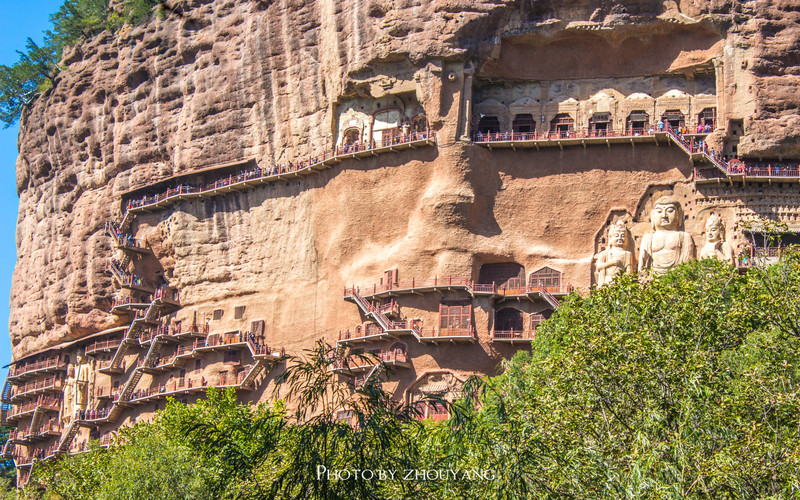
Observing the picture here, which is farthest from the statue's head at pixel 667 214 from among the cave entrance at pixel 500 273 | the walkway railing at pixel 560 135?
the cave entrance at pixel 500 273

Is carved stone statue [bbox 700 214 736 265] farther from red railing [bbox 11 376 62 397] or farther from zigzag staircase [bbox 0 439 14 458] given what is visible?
zigzag staircase [bbox 0 439 14 458]

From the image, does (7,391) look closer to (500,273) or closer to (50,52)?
(50,52)

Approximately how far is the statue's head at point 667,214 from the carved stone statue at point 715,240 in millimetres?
1216

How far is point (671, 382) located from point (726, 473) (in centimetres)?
344

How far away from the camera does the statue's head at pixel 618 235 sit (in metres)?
50.0

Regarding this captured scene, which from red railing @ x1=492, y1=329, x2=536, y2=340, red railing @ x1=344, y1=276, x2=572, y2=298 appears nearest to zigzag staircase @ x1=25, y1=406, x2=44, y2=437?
red railing @ x1=344, y1=276, x2=572, y2=298

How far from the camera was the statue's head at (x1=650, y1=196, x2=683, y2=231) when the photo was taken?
1956 inches

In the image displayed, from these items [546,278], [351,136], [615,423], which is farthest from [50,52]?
[615,423]

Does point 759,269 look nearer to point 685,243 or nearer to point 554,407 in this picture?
point 554,407

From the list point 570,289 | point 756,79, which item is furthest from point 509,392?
point 756,79

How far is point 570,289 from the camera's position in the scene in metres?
49.3

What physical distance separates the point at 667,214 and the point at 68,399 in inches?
1307

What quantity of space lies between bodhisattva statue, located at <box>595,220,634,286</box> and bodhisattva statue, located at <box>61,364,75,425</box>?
29.6 metres

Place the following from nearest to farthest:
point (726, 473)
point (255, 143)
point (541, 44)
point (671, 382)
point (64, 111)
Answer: point (726, 473), point (671, 382), point (541, 44), point (255, 143), point (64, 111)
